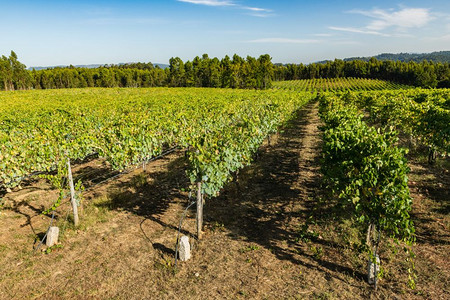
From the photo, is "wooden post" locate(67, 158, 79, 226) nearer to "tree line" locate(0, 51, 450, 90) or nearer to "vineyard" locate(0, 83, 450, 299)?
"vineyard" locate(0, 83, 450, 299)

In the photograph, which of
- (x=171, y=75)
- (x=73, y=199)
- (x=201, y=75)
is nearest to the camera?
(x=73, y=199)

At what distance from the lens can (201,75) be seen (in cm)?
8494

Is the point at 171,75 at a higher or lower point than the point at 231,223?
higher

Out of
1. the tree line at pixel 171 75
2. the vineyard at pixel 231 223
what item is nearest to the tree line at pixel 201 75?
the tree line at pixel 171 75

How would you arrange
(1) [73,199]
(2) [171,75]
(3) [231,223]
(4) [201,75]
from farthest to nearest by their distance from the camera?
(2) [171,75] < (4) [201,75] < (3) [231,223] < (1) [73,199]

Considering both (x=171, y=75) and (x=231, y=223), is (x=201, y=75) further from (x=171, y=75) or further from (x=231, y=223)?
(x=231, y=223)

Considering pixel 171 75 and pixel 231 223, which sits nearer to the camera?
pixel 231 223

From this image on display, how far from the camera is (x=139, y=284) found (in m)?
5.79

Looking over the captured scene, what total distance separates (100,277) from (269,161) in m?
10.6

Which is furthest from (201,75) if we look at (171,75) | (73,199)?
(73,199)

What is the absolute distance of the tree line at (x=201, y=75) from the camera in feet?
262

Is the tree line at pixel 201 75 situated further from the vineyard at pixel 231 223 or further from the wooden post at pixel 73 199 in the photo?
the wooden post at pixel 73 199

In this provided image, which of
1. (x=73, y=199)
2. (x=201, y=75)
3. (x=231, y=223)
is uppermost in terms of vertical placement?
(x=201, y=75)

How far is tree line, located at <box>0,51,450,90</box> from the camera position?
80000mm
